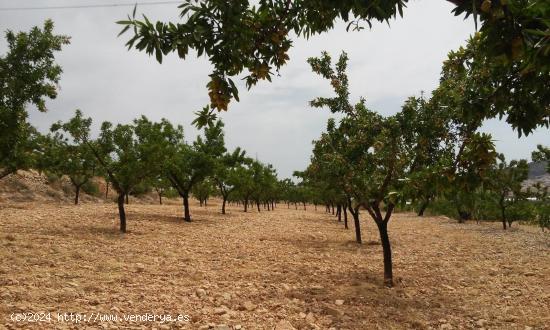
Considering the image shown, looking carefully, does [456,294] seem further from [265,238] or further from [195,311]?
[265,238]

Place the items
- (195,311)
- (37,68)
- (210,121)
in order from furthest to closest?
(37,68)
(195,311)
(210,121)

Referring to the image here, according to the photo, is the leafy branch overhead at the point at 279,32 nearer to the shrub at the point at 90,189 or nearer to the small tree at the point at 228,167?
the small tree at the point at 228,167

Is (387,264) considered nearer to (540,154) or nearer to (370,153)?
(370,153)

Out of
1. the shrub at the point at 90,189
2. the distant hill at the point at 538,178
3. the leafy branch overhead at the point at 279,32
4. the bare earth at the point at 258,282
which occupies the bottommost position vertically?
the bare earth at the point at 258,282

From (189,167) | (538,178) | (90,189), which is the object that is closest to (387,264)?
(189,167)

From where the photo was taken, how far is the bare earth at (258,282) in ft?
25.1

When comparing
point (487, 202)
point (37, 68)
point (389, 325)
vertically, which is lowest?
point (389, 325)

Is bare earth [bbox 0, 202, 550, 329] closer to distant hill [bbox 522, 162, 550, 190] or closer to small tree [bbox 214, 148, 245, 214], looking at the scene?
distant hill [bbox 522, 162, 550, 190]

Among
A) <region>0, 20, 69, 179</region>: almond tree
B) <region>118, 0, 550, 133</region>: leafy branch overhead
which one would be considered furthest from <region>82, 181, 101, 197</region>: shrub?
<region>118, 0, 550, 133</region>: leafy branch overhead

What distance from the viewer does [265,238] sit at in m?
19.6

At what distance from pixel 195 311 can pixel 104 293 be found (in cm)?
221

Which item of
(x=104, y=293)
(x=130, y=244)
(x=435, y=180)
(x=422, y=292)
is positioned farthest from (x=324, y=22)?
(x=130, y=244)

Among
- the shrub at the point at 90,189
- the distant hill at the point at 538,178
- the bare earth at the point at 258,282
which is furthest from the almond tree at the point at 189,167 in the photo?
the shrub at the point at 90,189

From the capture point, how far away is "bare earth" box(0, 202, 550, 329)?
25.1 ft
